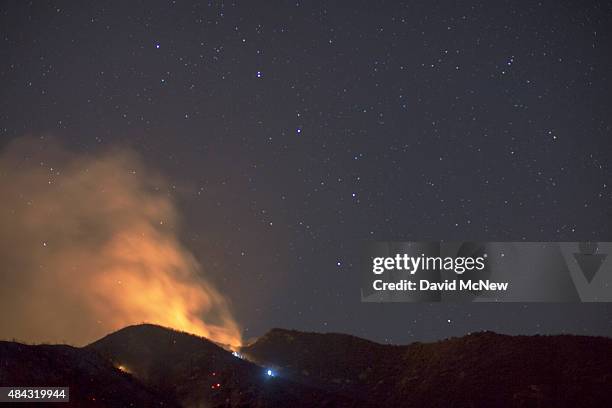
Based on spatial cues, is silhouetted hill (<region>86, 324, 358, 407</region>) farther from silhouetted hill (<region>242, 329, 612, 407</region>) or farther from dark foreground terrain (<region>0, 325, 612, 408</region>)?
silhouetted hill (<region>242, 329, 612, 407</region>)

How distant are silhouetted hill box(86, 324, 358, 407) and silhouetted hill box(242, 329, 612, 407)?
745 centimetres

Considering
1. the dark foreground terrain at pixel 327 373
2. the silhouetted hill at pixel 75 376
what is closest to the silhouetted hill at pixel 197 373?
the dark foreground terrain at pixel 327 373

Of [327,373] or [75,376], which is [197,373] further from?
[327,373]

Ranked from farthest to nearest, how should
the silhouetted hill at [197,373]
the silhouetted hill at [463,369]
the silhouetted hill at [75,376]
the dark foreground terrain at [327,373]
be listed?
the silhouetted hill at [463,369]
the silhouetted hill at [197,373]
the dark foreground terrain at [327,373]
the silhouetted hill at [75,376]

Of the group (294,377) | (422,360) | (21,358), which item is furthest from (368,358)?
(21,358)

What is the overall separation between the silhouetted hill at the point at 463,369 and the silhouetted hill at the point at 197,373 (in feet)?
A: 24.4

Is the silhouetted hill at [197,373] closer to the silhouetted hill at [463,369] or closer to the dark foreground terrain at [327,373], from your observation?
the dark foreground terrain at [327,373]

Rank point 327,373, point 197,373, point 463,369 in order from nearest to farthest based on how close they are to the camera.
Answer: point 197,373 < point 463,369 < point 327,373

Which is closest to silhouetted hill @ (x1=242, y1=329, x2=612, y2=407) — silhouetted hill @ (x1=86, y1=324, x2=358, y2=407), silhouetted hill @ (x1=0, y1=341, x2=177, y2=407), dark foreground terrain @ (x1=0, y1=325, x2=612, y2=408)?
dark foreground terrain @ (x1=0, y1=325, x2=612, y2=408)

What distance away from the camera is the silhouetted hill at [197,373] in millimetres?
43375

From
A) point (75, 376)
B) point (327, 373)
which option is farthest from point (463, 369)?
point (75, 376)

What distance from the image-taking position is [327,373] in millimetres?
56875

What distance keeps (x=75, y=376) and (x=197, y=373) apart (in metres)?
12.1

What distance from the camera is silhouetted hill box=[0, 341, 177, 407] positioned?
111ft
